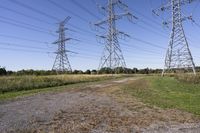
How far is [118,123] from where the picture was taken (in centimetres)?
854

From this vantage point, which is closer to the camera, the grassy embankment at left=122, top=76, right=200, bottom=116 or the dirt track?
the dirt track

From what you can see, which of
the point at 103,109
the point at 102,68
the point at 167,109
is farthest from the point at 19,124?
the point at 102,68

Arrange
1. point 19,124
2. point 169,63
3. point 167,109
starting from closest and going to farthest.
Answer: point 19,124 < point 167,109 < point 169,63

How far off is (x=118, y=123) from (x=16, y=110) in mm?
4052

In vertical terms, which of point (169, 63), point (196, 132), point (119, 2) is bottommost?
point (196, 132)

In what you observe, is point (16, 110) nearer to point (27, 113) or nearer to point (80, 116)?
point (27, 113)

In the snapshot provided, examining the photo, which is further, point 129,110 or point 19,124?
point 129,110

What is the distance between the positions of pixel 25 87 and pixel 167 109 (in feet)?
46.8

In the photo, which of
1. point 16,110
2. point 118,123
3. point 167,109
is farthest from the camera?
point 167,109

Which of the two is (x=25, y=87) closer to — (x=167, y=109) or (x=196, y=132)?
(x=167, y=109)

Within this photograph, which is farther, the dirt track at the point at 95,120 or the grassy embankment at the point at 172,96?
the grassy embankment at the point at 172,96

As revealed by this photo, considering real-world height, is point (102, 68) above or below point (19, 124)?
above

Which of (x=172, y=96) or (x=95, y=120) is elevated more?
(x=172, y=96)

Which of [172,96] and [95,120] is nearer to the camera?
[95,120]
